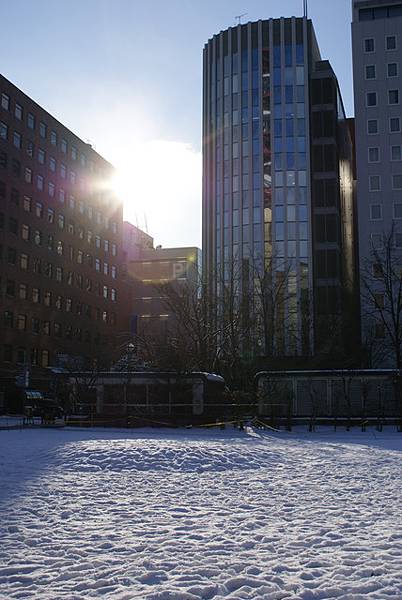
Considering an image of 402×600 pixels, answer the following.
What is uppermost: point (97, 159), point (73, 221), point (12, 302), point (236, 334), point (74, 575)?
point (97, 159)

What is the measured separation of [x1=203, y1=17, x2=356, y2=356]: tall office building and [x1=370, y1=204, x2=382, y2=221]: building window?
5626 millimetres

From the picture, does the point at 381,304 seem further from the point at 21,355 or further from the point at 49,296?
Answer: the point at 21,355

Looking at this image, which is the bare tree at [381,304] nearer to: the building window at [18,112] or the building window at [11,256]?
the building window at [11,256]

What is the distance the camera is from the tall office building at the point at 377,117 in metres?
80.7

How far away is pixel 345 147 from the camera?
10019 cm

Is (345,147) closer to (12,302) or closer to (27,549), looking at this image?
(12,302)

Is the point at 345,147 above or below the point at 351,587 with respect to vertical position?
above

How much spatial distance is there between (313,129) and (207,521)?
276 feet

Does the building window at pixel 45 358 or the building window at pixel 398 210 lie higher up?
the building window at pixel 398 210

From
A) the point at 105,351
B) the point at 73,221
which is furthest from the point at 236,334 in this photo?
the point at 73,221

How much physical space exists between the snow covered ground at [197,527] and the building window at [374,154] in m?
69.7

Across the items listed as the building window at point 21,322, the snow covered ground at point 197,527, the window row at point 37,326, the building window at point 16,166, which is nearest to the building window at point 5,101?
the building window at point 16,166

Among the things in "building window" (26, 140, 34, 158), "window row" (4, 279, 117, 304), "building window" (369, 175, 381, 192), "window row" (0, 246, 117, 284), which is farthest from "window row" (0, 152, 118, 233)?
"building window" (369, 175, 381, 192)

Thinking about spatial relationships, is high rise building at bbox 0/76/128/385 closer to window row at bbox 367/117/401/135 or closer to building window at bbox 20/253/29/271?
building window at bbox 20/253/29/271
